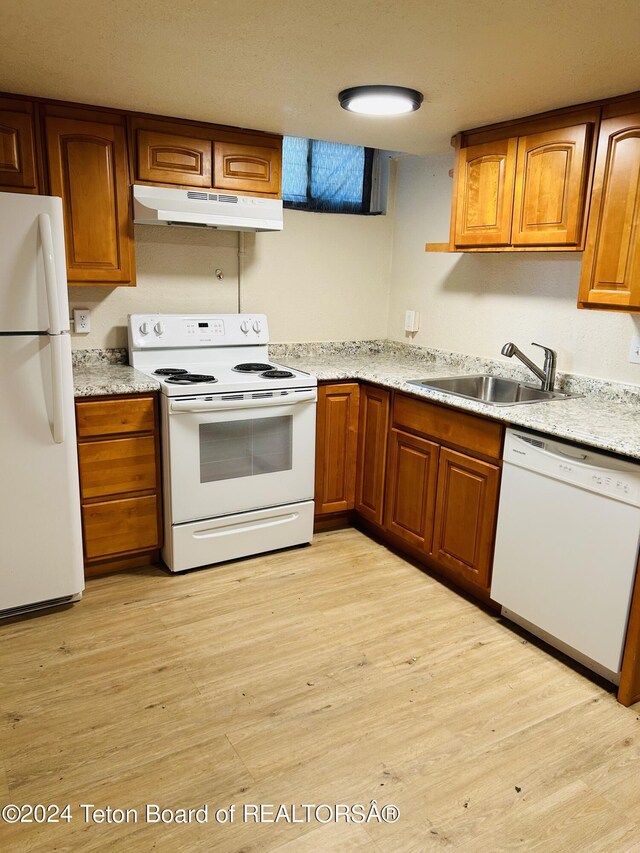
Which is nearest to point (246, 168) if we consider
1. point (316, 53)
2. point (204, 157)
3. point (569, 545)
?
point (204, 157)

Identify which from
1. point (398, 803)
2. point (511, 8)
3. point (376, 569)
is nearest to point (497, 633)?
point (376, 569)

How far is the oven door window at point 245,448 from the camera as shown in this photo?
2.99 meters

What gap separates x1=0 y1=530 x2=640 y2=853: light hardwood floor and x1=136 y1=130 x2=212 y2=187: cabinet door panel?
1.92 metres

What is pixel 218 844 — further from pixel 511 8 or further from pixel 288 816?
pixel 511 8

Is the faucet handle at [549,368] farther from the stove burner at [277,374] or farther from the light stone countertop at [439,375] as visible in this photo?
the stove burner at [277,374]

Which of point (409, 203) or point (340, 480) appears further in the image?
point (409, 203)

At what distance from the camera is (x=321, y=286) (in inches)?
154

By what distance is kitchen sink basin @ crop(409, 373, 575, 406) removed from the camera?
3154mm

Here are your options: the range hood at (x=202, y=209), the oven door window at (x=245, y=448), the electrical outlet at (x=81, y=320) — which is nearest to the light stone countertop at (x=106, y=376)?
the electrical outlet at (x=81, y=320)

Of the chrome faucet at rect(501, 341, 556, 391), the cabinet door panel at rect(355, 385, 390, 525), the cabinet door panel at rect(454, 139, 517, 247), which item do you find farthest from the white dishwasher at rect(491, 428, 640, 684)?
the cabinet door panel at rect(454, 139, 517, 247)

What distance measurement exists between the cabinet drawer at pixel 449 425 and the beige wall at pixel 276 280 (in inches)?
40.6

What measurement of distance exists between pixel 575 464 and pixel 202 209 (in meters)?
→ 2.02

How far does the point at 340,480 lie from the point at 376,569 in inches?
22.1

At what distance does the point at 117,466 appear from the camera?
2889mm
